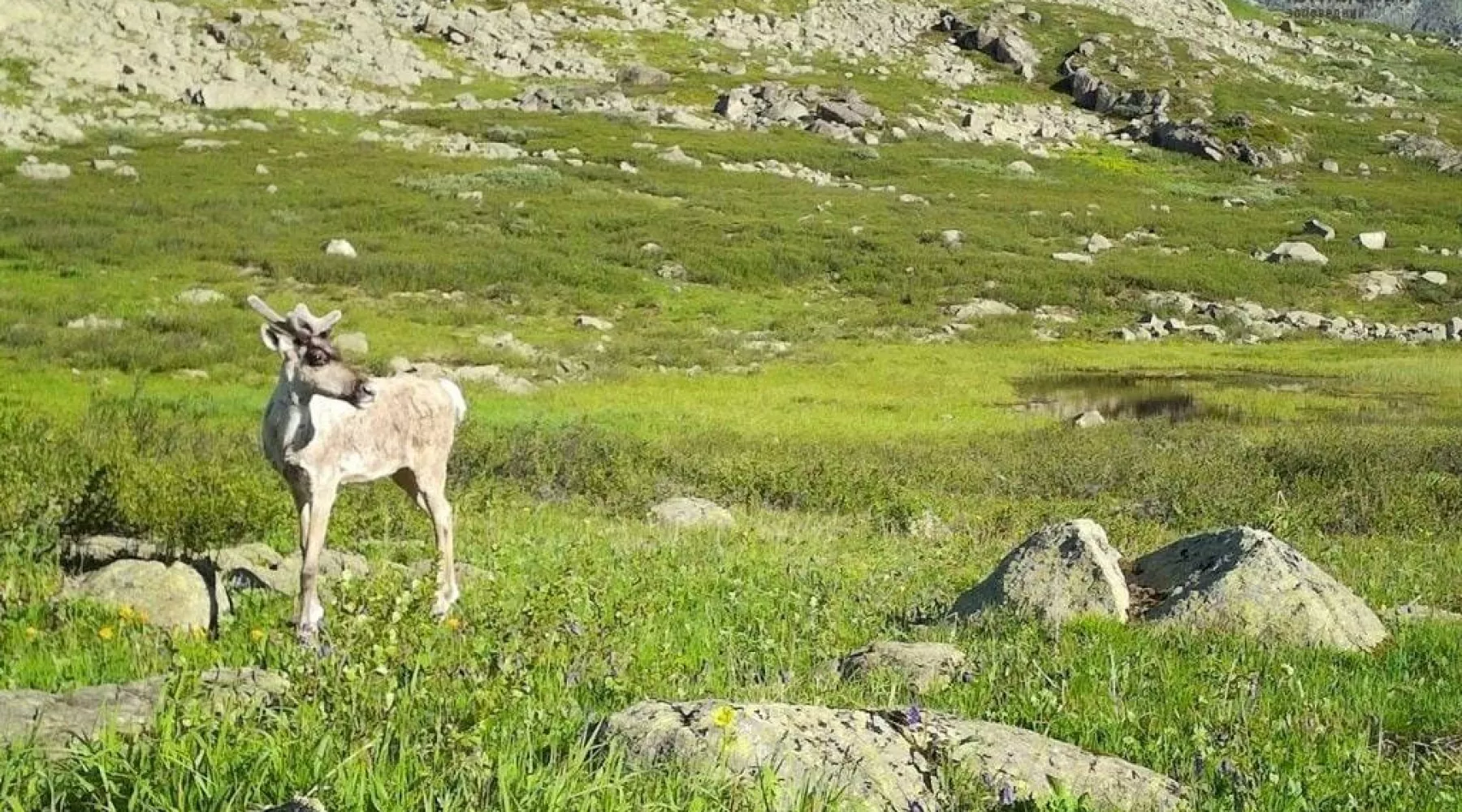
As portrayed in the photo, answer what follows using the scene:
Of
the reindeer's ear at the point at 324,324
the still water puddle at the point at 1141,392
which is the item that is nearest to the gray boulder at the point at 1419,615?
the reindeer's ear at the point at 324,324

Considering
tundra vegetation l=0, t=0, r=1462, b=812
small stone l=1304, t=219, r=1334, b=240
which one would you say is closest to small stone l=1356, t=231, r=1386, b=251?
small stone l=1304, t=219, r=1334, b=240

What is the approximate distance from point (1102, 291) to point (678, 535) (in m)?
46.6

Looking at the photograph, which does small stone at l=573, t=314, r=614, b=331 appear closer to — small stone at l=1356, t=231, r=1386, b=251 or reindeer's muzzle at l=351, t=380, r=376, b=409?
reindeer's muzzle at l=351, t=380, r=376, b=409

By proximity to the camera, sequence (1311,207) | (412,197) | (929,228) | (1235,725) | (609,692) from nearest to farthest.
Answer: (609,692) < (1235,725) < (412,197) < (929,228) < (1311,207)

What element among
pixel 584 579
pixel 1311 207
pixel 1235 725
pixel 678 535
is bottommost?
pixel 1311 207

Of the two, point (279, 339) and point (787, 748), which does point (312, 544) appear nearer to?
point (279, 339)

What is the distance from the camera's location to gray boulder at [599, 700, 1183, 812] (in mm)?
4262

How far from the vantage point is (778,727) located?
4.57 m

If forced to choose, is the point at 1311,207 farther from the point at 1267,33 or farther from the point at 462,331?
the point at 1267,33

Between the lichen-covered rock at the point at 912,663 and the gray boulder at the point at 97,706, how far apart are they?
3.63 m

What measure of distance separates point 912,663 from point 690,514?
9045 mm

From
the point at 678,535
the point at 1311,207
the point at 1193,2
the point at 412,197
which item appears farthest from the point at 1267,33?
the point at 678,535

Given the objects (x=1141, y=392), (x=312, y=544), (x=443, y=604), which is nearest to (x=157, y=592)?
(x=312, y=544)

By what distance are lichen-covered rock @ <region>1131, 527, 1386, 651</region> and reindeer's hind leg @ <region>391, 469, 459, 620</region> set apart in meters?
5.95
